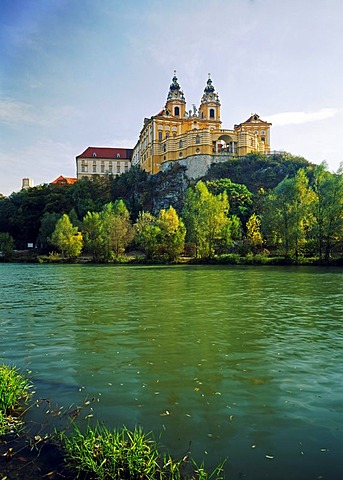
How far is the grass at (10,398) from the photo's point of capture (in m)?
6.94

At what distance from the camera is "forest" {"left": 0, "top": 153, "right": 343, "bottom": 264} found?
58.0m

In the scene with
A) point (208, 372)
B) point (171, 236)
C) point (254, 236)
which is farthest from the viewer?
point (254, 236)

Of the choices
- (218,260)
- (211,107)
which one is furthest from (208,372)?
(211,107)

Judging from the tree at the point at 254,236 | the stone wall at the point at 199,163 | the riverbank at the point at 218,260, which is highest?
the stone wall at the point at 199,163

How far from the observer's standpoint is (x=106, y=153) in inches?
5723

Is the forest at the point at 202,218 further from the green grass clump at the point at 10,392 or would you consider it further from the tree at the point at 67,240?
the green grass clump at the point at 10,392

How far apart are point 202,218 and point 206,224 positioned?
1.19m

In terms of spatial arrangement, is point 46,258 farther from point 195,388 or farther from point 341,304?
point 195,388

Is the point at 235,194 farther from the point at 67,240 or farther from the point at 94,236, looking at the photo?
the point at 67,240

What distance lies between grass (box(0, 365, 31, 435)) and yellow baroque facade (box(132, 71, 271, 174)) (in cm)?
10318

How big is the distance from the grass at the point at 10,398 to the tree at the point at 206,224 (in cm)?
5697

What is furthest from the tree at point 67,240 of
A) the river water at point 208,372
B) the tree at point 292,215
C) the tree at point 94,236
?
the river water at point 208,372

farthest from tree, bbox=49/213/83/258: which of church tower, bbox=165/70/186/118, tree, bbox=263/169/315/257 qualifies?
church tower, bbox=165/70/186/118

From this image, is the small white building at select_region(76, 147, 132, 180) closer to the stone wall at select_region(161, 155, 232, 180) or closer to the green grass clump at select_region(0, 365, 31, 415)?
the stone wall at select_region(161, 155, 232, 180)
